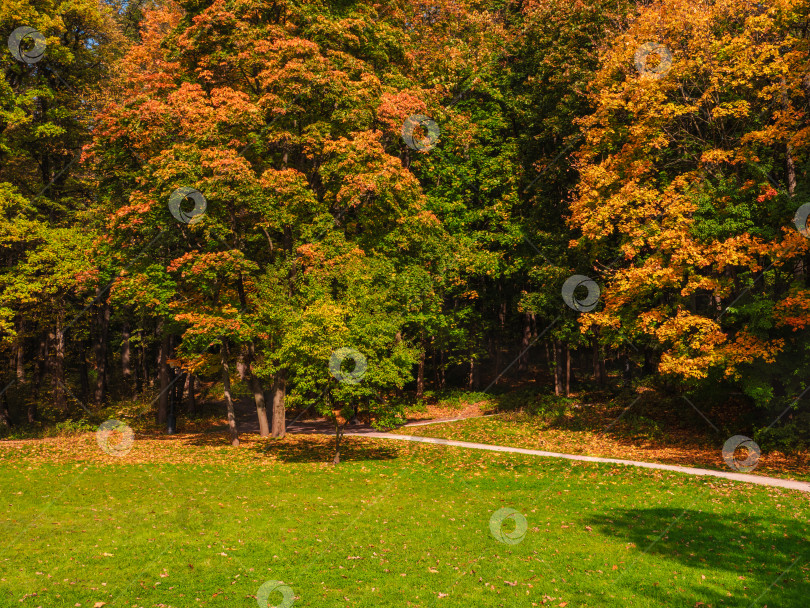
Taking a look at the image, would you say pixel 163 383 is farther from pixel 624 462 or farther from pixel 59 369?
pixel 624 462

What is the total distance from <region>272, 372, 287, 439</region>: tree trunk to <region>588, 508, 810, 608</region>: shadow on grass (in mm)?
14969

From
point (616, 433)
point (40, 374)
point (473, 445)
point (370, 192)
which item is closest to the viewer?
point (473, 445)

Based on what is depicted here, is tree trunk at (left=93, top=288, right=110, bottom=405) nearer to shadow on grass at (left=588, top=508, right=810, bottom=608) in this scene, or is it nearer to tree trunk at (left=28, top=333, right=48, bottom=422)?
tree trunk at (left=28, top=333, right=48, bottom=422)

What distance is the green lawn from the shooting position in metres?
9.63

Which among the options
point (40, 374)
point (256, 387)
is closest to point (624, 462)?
point (256, 387)

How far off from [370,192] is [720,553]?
18.3 metres

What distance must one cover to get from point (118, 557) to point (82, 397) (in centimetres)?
3522

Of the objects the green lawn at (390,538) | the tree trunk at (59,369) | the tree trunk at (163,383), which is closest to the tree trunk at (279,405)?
the green lawn at (390,538)

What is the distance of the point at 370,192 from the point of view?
25219mm

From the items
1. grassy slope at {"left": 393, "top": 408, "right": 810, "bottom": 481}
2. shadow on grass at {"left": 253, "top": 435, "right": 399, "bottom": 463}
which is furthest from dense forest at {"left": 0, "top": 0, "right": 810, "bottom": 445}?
grassy slope at {"left": 393, "top": 408, "right": 810, "bottom": 481}

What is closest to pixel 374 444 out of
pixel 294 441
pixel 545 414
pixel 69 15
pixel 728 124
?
pixel 294 441

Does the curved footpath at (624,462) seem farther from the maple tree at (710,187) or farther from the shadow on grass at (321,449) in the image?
the maple tree at (710,187)

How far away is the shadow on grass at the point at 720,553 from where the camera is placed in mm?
9875

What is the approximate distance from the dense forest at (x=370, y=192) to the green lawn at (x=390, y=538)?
A: 180 inches
